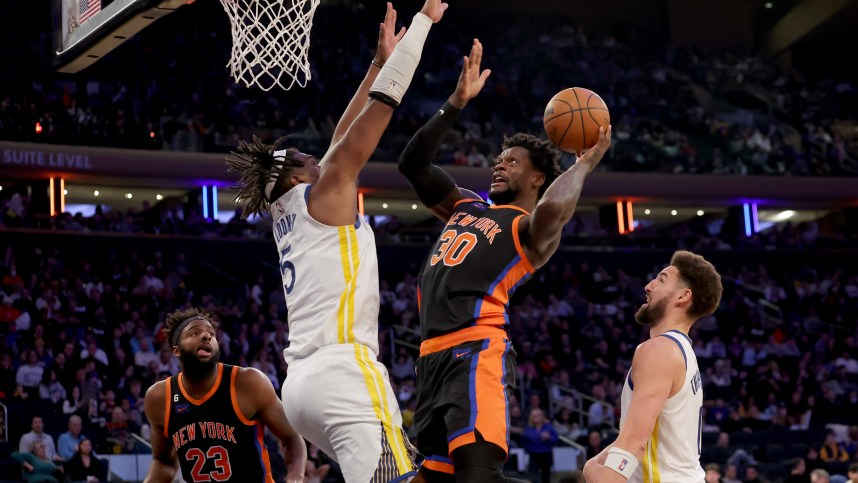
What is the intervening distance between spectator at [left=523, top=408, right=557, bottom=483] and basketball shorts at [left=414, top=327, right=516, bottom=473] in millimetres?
9912

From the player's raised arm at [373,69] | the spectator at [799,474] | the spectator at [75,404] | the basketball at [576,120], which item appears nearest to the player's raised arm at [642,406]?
the basketball at [576,120]

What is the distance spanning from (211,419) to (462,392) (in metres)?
2.09

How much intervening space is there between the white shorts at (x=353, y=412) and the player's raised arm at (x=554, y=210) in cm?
87

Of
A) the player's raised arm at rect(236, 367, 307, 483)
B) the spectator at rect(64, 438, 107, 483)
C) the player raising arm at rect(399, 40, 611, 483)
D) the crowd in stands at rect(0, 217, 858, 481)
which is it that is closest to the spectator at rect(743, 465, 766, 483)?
the crowd in stands at rect(0, 217, 858, 481)

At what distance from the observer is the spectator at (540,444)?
14281 millimetres

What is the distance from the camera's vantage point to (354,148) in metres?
4.50

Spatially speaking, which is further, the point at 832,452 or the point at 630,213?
the point at 630,213

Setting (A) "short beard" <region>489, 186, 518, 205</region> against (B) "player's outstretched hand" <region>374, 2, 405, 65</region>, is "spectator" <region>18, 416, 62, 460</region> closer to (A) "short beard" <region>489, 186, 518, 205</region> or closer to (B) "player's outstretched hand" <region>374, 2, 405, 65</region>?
(B) "player's outstretched hand" <region>374, 2, 405, 65</region>

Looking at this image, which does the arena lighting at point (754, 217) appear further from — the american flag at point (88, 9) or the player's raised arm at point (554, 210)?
the player's raised arm at point (554, 210)

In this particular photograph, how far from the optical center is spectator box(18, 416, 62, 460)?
476 inches

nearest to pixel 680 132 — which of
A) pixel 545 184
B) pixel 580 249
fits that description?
pixel 580 249

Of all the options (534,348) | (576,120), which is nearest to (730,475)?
(534,348)

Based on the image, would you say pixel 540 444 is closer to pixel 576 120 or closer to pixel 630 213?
pixel 576 120

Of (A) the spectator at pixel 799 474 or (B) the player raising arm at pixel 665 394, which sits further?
(A) the spectator at pixel 799 474
